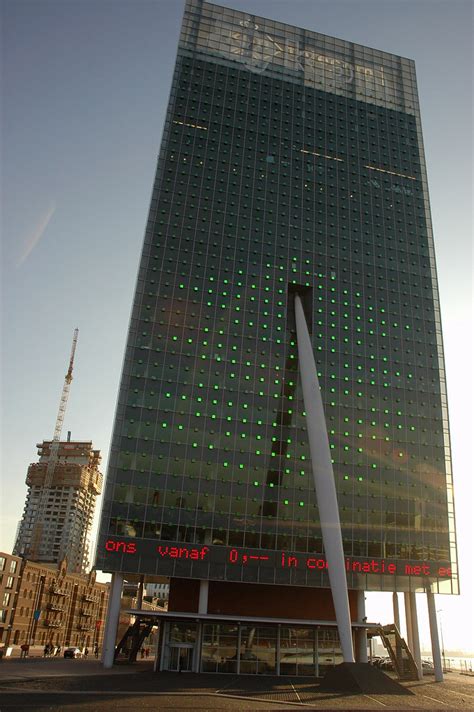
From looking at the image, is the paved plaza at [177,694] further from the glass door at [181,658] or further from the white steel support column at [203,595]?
the white steel support column at [203,595]

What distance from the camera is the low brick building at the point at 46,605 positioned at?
103 meters

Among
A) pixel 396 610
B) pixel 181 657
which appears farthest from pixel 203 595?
pixel 396 610

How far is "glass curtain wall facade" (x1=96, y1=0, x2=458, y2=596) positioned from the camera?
214ft

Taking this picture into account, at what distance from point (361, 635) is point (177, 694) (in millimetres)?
33003

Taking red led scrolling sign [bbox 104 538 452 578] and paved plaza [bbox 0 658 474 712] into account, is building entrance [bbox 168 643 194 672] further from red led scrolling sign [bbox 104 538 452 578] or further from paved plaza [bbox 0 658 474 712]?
red led scrolling sign [bbox 104 538 452 578]

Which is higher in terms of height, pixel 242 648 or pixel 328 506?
pixel 328 506

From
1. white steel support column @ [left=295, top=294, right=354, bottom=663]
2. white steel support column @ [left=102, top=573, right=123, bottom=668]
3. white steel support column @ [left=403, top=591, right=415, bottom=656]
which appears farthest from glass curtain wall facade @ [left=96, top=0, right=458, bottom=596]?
white steel support column @ [left=295, top=294, right=354, bottom=663]

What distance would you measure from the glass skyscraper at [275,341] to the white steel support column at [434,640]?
108 inches

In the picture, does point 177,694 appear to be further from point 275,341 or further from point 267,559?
point 275,341

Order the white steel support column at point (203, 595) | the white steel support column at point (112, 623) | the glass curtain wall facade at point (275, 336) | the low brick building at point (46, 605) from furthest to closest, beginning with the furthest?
the low brick building at point (46, 605) < the glass curtain wall facade at point (275, 336) < the white steel support column at point (203, 595) < the white steel support column at point (112, 623)

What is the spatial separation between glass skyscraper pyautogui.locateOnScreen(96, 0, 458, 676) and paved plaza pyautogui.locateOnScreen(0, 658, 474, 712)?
12.4 meters

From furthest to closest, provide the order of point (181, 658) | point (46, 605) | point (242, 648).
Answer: point (46, 605) < point (242, 648) < point (181, 658)

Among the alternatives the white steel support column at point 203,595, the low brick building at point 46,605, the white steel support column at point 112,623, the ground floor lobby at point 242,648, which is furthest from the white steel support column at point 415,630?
the low brick building at point 46,605

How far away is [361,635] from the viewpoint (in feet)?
218
